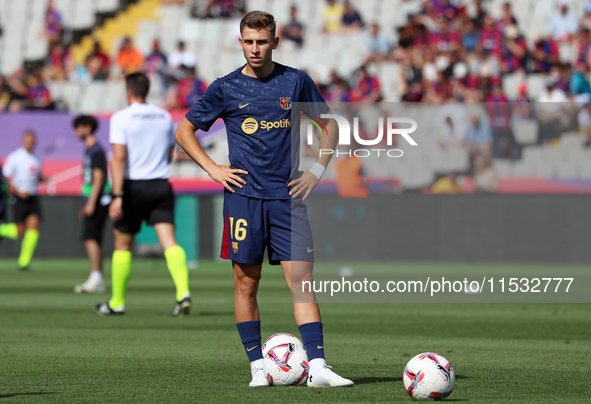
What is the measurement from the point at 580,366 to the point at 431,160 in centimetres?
1300

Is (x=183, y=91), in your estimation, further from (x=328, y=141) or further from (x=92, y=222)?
(x=328, y=141)

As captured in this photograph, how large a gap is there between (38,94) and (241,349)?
1795 centimetres

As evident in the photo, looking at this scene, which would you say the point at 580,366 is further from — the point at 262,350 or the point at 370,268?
the point at 370,268

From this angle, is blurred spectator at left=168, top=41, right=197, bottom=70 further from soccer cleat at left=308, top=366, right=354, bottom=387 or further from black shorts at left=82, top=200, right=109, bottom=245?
soccer cleat at left=308, top=366, right=354, bottom=387

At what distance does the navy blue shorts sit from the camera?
6.18 meters

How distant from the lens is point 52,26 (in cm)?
2853

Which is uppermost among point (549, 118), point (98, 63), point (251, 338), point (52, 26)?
point (52, 26)

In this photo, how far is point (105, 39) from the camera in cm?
2941

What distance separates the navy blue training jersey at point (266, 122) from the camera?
6.20 metres

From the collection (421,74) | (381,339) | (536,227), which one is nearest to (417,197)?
(536,227)

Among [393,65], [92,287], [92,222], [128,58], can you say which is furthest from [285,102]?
[128,58]

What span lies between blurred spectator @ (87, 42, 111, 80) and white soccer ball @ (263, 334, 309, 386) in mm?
20488

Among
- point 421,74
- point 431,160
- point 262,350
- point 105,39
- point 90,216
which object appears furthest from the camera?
point 105,39

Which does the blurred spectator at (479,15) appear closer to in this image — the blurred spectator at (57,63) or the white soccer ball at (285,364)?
the blurred spectator at (57,63)
